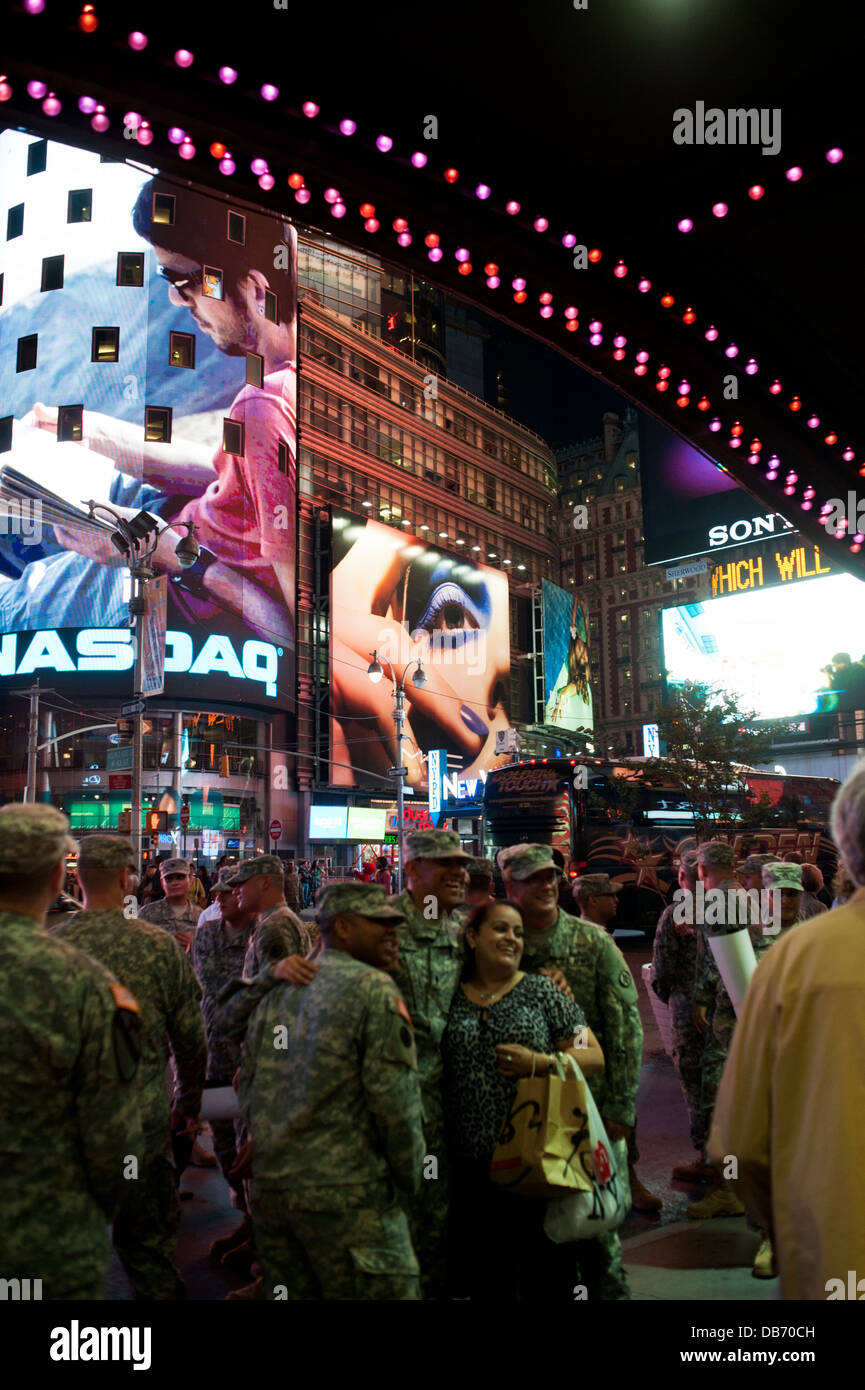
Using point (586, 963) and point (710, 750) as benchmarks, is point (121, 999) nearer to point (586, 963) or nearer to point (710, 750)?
point (586, 963)

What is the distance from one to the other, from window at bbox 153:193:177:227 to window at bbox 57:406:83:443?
10.4 meters

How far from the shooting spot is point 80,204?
170ft

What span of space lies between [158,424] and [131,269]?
765cm

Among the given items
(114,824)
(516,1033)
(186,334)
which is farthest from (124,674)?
(516,1033)

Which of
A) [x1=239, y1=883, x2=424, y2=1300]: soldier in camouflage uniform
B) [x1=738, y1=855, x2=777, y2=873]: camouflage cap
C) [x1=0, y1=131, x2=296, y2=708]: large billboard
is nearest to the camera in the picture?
[x1=239, y1=883, x2=424, y2=1300]: soldier in camouflage uniform

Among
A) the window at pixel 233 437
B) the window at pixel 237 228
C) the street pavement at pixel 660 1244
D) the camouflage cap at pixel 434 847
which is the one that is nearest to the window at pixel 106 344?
the window at pixel 233 437

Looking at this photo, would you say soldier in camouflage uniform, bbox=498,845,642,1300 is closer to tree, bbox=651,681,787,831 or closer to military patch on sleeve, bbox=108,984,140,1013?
military patch on sleeve, bbox=108,984,140,1013

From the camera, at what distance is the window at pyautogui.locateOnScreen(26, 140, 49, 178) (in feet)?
171

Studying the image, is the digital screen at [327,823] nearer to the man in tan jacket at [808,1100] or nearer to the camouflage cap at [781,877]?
the camouflage cap at [781,877]

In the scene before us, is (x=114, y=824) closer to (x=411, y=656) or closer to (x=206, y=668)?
(x=206, y=668)

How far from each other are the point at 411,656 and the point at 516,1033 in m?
58.0

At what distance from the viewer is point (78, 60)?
3.45 metres

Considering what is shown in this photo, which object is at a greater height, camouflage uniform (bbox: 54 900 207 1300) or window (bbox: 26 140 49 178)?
window (bbox: 26 140 49 178)

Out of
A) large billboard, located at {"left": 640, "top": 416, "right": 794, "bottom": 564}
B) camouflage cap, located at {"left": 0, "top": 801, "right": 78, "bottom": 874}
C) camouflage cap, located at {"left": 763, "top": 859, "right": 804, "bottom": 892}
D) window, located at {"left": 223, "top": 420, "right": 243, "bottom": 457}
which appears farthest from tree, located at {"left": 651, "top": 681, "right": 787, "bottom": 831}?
window, located at {"left": 223, "top": 420, "right": 243, "bottom": 457}
